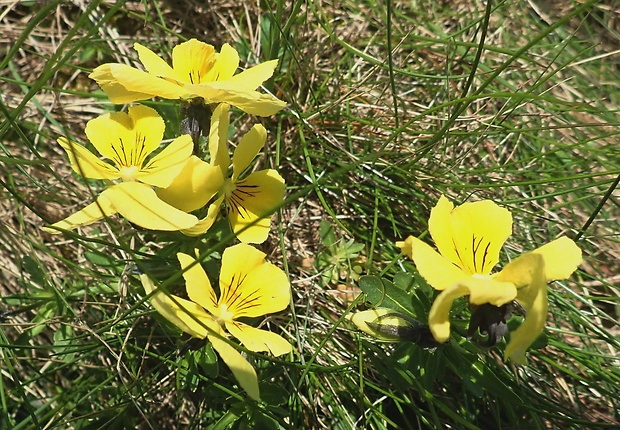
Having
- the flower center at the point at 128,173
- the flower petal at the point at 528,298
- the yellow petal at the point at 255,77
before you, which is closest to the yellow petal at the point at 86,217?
the flower center at the point at 128,173

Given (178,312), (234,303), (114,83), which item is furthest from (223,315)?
(114,83)

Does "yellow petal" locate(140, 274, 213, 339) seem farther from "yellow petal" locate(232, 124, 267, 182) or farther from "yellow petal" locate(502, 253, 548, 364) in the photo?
"yellow petal" locate(502, 253, 548, 364)

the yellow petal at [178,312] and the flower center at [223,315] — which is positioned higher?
the yellow petal at [178,312]

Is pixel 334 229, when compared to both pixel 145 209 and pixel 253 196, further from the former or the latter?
pixel 145 209

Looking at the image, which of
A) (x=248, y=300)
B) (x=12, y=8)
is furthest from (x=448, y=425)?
(x=12, y=8)

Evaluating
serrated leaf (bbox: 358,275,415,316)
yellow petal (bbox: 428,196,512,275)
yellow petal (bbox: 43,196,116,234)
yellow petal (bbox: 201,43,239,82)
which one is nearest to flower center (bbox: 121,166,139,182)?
yellow petal (bbox: 43,196,116,234)

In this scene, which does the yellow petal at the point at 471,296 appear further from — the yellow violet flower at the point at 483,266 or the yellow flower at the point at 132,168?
the yellow flower at the point at 132,168

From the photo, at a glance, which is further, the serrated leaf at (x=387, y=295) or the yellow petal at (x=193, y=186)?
the serrated leaf at (x=387, y=295)
